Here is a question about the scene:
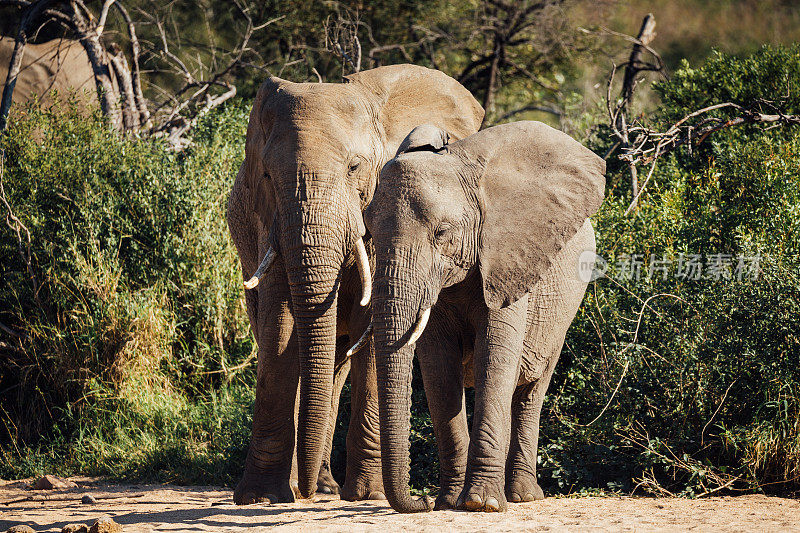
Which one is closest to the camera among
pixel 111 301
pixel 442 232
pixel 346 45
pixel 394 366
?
pixel 394 366

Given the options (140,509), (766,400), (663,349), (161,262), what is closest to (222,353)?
(161,262)

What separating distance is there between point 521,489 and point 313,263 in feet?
5.88

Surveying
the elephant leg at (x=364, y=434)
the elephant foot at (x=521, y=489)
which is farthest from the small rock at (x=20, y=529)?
the elephant foot at (x=521, y=489)

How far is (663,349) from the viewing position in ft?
21.2

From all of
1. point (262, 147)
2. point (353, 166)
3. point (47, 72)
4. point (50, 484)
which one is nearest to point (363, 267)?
point (353, 166)

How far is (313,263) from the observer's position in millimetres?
5410

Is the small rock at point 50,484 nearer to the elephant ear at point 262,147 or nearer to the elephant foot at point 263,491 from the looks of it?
the elephant foot at point 263,491

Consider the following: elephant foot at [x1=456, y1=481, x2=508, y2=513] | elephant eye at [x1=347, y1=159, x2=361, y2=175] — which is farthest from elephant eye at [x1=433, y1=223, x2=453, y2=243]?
elephant foot at [x1=456, y1=481, x2=508, y2=513]

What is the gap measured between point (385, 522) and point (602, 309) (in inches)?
104

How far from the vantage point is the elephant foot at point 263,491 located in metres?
5.68

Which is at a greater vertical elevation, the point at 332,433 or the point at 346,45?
the point at 346,45

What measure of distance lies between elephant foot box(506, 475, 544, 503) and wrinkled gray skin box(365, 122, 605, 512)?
0.59m

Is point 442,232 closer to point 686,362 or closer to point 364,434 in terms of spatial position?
point 364,434

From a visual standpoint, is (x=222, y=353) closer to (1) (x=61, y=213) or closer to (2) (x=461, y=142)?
(1) (x=61, y=213)
